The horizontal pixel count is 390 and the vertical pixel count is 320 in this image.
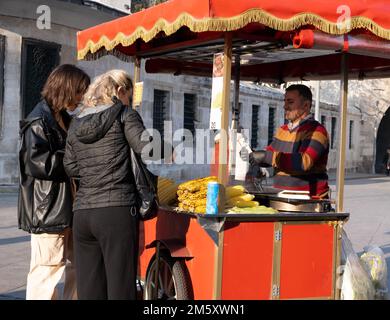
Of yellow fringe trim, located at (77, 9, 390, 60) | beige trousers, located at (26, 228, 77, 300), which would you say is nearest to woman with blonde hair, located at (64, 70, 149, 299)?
beige trousers, located at (26, 228, 77, 300)

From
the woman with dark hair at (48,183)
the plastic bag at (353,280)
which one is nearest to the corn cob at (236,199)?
the plastic bag at (353,280)

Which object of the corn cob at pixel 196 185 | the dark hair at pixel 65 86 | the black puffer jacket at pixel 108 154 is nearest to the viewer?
the black puffer jacket at pixel 108 154

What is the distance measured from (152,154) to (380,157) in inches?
1523

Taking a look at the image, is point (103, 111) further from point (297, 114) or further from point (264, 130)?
point (264, 130)

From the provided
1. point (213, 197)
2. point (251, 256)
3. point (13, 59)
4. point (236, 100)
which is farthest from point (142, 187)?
point (13, 59)

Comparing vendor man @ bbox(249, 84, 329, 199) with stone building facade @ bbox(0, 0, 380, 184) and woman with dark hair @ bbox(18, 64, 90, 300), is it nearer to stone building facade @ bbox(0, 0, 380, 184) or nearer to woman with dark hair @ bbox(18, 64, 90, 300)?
woman with dark hair @ bbox(18, 64, 90, 300)

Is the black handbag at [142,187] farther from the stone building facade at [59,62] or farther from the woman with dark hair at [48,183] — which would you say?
the stone building facade at [59,62]

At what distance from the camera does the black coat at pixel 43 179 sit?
4348 mm

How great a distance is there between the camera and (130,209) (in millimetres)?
4008

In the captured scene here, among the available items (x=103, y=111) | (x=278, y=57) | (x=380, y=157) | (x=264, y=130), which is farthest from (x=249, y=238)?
(x=380, y=157)

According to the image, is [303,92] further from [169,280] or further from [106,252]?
[106,252]

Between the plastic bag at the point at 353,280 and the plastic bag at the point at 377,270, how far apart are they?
0.87 feet

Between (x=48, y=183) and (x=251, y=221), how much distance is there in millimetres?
1397

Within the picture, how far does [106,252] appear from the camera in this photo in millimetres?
4031
